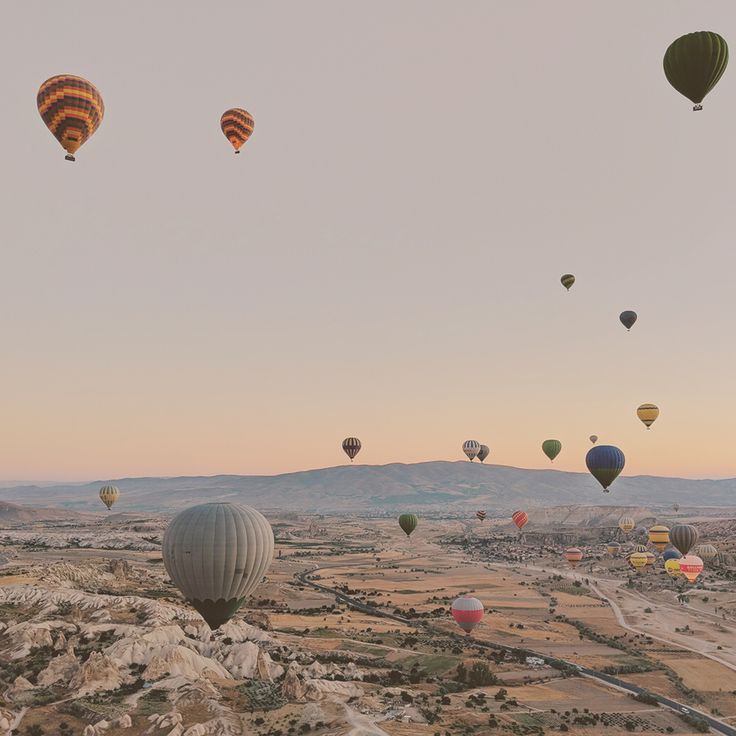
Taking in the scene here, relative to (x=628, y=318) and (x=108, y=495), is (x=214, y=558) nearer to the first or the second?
(x=628, y=318)

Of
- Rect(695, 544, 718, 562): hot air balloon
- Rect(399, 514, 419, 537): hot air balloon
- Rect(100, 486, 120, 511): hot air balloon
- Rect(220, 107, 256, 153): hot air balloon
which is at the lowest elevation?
Rect(695, 544, 718, 562): hot air balloon

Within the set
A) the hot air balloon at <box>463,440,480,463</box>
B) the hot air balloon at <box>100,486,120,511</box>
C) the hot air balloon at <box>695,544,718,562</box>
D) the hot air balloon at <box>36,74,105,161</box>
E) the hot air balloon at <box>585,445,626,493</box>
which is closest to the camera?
the hot air balloon at <box>36,74,105,161</box>

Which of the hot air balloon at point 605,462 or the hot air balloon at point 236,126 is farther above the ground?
the hot air balloon at point 236,126

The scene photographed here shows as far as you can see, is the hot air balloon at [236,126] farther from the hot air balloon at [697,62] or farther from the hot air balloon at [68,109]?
the hot air balloon at [697,62]

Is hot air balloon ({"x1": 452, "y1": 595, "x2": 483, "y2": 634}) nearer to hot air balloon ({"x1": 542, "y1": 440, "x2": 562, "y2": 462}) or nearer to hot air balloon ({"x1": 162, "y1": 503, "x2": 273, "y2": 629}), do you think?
hot air balloon ({"x1": 162, "y1": 503, "x2": 273, "y2": 629})

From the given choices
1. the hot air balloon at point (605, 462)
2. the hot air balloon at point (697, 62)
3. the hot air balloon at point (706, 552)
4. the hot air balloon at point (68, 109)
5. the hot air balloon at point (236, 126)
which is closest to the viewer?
the hot air balloon at point (697, 62)

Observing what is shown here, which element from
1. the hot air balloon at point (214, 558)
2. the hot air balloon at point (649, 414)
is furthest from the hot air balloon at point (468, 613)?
the hot air balloon at point (649, 414)

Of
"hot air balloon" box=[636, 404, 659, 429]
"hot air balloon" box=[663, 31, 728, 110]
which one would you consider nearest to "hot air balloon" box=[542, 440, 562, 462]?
"hot air balloon" box=[636, 404, 659, 429]
